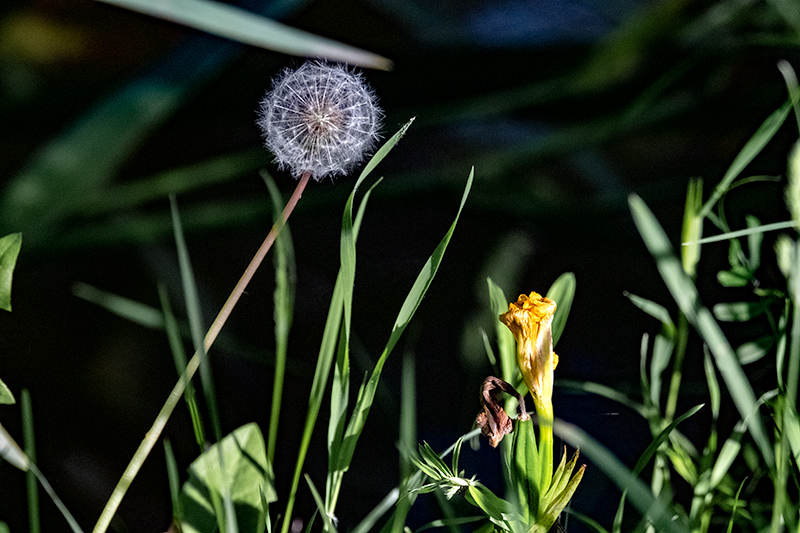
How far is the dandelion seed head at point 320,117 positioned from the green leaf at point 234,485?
177 mm

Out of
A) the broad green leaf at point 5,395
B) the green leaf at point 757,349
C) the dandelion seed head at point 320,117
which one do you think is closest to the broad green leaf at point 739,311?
the green leaf at point 757,349

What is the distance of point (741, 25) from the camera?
0.88 meters

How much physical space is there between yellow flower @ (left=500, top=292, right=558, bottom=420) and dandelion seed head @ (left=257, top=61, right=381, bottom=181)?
146mm

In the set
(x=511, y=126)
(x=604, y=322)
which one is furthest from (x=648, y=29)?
(x=604, y=322)

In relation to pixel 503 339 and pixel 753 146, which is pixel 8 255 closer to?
pixel 503 339

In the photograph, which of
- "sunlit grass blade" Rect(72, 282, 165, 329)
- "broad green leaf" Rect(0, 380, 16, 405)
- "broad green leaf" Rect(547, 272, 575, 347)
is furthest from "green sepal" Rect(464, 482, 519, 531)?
"sunlit grass blade" Rect(72, 282, 165, 329)

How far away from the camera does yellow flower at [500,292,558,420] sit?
1.08 feet

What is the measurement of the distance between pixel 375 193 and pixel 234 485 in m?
0.50

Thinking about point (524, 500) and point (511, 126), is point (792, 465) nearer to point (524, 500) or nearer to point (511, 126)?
point (524, 500)

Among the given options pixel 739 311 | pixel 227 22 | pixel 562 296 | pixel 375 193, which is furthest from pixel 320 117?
pixel 375 193

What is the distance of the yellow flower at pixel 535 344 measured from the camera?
328 millimetres

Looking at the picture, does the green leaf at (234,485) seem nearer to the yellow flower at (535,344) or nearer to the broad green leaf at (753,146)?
the yellow flower at (535,344)

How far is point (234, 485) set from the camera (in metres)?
0.43

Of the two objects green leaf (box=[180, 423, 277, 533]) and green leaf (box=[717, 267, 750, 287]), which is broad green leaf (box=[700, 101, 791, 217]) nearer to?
green leaf (box=[717, 267, 750, 287])
